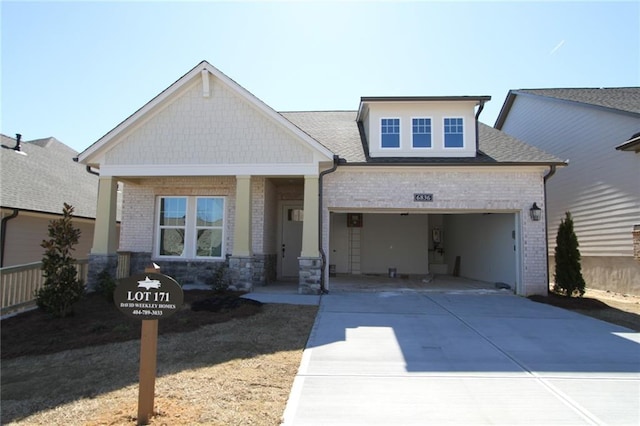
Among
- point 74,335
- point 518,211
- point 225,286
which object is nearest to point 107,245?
point 225,286

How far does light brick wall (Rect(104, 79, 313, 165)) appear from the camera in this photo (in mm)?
11469

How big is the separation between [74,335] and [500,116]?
2118cm

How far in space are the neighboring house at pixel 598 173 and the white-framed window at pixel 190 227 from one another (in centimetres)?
1246

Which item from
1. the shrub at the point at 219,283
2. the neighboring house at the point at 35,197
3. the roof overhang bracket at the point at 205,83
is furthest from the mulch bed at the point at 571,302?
the neighboring house at the point at 35,197

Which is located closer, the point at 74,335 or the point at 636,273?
the point at 74,335

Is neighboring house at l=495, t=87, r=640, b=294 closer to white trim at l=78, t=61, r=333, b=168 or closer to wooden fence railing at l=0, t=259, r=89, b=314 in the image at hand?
white trim at l=78, t=61, r=333, b=168

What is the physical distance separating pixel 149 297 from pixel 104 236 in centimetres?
909

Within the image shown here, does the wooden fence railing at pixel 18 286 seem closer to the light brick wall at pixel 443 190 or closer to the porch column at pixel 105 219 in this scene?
the porch column at pixel 105 219

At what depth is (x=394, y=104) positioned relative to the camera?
12750 mm

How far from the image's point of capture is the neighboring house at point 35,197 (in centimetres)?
1283

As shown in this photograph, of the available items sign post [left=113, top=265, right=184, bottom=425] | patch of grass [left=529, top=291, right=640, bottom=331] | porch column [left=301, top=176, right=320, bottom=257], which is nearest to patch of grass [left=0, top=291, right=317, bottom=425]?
sign post [left=113, top=265, right=184, bottom=425]

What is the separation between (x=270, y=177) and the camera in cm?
1210

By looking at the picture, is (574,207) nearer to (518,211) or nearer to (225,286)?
(518,211)

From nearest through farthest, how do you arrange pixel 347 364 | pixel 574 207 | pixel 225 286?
pixel 347 364 < pixel 225 286 < pixel 574 207
